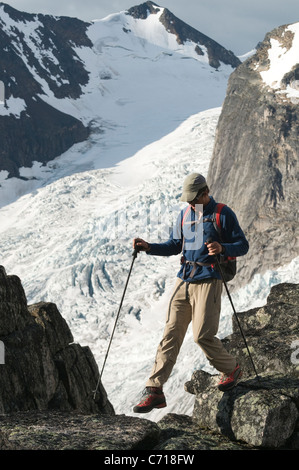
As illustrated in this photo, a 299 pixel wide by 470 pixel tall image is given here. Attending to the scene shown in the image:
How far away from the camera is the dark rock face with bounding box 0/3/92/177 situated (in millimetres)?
115938

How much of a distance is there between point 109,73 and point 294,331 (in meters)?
129

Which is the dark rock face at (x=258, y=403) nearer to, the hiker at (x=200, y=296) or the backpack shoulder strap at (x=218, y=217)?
the hiker at (x=200, y=296)

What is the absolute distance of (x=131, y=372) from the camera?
150 feet

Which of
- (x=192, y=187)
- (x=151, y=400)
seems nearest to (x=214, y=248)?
(x=192, y=187)

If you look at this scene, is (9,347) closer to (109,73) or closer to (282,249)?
(282,249)

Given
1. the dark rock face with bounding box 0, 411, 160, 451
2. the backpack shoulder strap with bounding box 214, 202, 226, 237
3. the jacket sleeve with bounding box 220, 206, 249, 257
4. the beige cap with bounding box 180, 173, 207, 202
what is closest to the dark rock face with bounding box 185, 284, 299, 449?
the dark rock face with bounding box 0, 411, 160, 451

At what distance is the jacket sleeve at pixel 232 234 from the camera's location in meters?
6.38

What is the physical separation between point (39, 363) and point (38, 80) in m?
124

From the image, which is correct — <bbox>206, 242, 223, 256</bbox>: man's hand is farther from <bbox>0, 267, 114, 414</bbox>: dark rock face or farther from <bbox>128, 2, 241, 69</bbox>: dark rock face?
<bbox>128, 2, 241, 69</bbox>: dark rock face

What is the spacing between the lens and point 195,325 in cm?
638

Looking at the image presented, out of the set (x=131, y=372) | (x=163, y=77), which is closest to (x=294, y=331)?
(x=131, y=372)

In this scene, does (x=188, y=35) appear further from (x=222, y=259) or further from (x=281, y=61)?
(x=222, y=259)

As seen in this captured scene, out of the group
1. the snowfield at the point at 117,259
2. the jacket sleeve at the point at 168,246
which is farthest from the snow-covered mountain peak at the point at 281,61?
the jacket sleeve at the point at 168,246

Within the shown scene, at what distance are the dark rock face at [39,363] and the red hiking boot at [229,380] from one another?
3943mm
